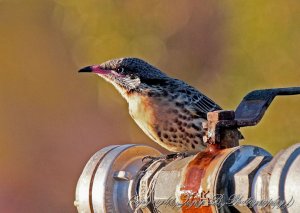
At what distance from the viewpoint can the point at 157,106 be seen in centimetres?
405

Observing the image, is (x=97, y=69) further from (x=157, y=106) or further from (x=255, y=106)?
(x=255, y=106)

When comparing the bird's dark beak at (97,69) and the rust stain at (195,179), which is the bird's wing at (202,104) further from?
the rust stain at (195,179)

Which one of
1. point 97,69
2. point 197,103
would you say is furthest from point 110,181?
point 197,103

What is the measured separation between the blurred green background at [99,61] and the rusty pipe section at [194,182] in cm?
267

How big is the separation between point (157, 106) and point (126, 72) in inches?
6.8

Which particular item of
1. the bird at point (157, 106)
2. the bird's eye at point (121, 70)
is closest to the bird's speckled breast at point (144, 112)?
the bird at point (157, 106)

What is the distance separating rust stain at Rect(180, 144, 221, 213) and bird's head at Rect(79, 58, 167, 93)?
1.71m

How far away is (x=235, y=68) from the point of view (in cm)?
584

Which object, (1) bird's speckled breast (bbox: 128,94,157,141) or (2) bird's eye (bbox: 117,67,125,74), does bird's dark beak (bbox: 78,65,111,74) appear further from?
(1) bird's speckled breast (bbox: 128,94,157,141)

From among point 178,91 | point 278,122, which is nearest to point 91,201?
point 178,91

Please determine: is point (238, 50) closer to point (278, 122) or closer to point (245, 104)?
point (278, 122)

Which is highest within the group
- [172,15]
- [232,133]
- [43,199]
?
[172,15]

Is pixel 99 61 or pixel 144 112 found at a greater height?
pixel 99 61

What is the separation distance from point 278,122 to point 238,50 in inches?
27.7
